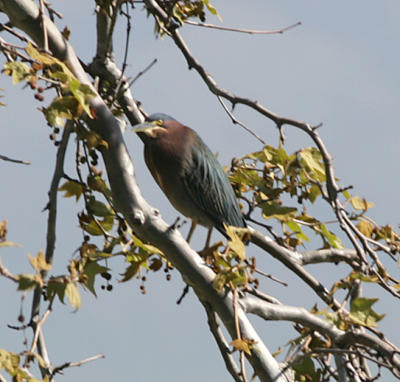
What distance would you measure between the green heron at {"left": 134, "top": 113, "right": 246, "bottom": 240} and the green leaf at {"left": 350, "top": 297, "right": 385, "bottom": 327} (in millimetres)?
1052

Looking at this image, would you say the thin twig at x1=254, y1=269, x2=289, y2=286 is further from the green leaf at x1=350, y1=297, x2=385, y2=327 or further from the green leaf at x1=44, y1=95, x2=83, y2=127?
the green leaf at x1=44, y1=95, x2=83, y2=127

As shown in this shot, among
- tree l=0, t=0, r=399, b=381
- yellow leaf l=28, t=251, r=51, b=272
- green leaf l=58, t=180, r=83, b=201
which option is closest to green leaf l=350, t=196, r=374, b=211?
tree l=0, t=0, r=399, b=381

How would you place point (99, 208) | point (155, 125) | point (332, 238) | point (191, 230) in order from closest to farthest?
point (99, 208) → point (332, 238) → point (155, 125) → point (191, 230)

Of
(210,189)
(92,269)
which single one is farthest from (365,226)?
(92,269)

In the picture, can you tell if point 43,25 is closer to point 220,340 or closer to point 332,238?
point 220,340

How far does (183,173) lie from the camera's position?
3.98m

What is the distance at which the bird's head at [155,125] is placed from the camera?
376 cm

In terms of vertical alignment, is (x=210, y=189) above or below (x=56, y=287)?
above

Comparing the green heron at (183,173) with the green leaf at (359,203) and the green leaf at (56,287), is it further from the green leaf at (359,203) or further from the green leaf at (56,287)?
the green leaf at (56,287)

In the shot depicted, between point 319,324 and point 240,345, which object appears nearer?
point 240,345

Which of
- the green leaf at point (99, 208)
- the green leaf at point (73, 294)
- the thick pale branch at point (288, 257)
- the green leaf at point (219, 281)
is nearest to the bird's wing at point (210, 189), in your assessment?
the thick pale branch at point (288, 257)

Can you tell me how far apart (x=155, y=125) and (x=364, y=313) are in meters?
1.48

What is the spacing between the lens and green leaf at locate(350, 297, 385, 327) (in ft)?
9.52

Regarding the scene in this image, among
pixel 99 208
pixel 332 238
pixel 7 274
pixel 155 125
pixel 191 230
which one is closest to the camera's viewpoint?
pixel 7 274
